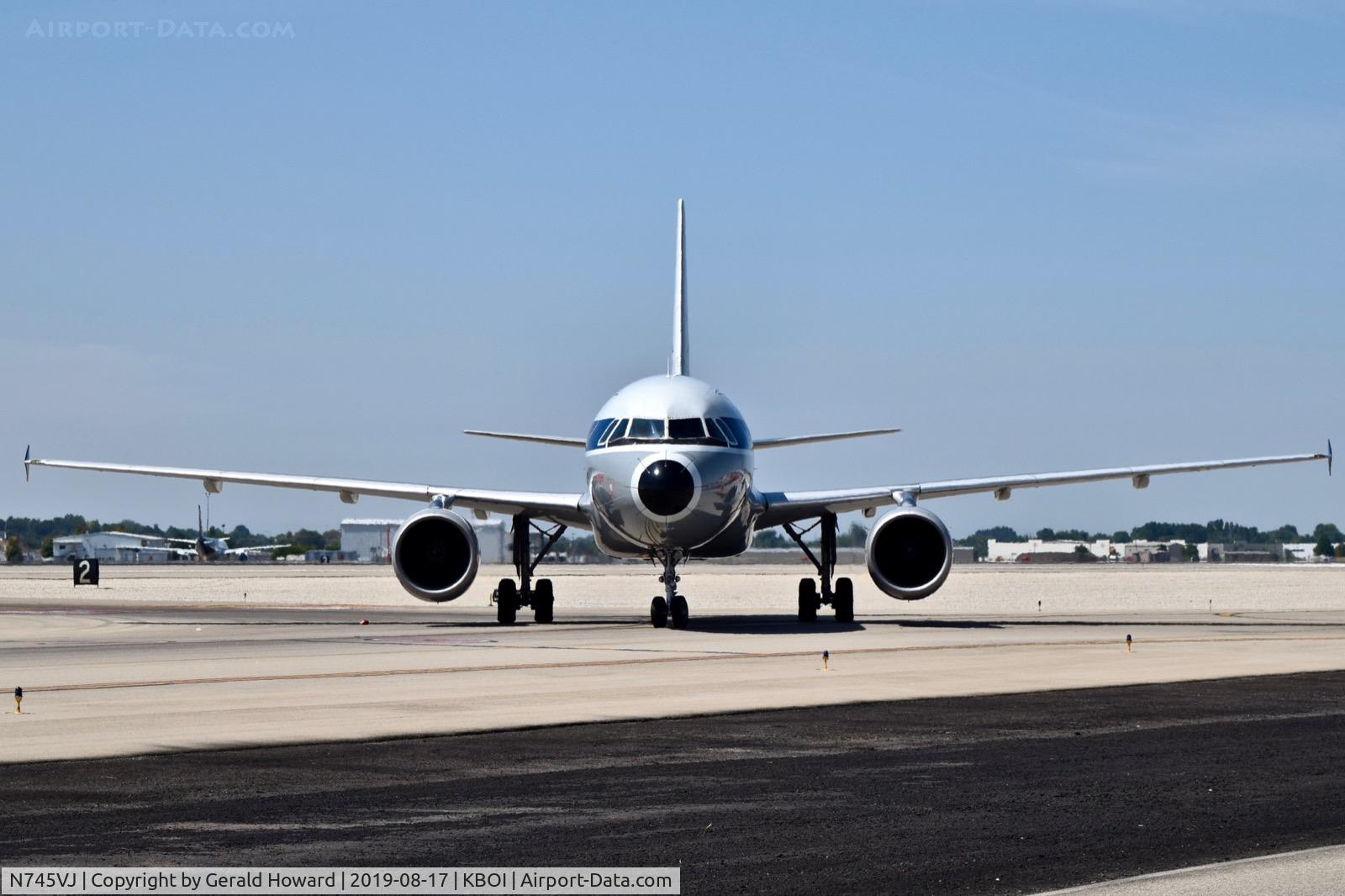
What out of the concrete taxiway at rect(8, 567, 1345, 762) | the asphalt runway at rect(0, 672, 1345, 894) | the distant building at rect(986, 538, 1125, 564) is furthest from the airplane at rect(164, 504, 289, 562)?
the asphalt runway at rect(0, 672, 1345, 894)

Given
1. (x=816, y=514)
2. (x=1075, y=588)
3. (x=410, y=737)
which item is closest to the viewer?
(x=410, y=737)

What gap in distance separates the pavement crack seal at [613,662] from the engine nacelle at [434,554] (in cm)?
716

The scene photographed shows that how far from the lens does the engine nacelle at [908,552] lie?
3275cm

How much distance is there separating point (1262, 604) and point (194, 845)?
142ft

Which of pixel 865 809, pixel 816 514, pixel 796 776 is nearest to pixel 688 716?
pixel 796 776

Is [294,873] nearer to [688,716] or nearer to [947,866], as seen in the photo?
[947,866]

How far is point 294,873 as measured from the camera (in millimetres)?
8992

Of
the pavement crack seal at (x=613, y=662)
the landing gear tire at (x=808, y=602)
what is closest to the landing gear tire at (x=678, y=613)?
the landing gear tire at (x=808, y=602)

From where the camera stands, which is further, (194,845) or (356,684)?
(356,684)

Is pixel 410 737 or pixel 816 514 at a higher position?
pixel 816 514

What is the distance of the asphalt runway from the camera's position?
9438mm

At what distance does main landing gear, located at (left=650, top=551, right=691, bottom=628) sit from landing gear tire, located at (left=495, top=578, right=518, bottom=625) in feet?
11.8

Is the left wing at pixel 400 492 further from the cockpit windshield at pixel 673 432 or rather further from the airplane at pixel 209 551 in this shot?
the airplane at pixel 209 551

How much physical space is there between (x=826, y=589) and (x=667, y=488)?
25.5 feet
